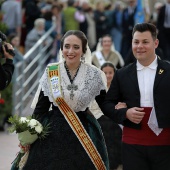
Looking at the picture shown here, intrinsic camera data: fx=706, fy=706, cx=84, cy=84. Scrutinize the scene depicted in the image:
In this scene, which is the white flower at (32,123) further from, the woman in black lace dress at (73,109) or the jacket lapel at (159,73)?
the jacket lapel at (159,73)

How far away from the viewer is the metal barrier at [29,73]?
42.7ft

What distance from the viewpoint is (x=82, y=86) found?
6.64m

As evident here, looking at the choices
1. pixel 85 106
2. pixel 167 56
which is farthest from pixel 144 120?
pixel 167 56

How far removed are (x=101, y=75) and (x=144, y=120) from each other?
1024mm

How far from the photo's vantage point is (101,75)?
6887mm

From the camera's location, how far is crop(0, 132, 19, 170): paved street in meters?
9.73

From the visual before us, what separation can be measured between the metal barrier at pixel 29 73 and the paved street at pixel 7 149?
92 cm

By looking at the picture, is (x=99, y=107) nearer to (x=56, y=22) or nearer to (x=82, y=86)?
(x=82, y=86)

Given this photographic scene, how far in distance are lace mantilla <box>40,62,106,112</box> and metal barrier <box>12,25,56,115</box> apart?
609 centimetres

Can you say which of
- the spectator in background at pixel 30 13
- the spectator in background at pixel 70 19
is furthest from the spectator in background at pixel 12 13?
the spectator in background at pixel 70 19

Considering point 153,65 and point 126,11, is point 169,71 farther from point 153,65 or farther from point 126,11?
point 126,11

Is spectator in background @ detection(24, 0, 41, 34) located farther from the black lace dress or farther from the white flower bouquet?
the white flower bouquet

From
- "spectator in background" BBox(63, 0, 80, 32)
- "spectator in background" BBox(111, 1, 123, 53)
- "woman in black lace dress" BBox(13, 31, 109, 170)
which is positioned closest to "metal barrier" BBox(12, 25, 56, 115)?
"spectator in background" BBox(63, 0, 80, 32)

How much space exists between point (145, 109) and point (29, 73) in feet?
29.6
